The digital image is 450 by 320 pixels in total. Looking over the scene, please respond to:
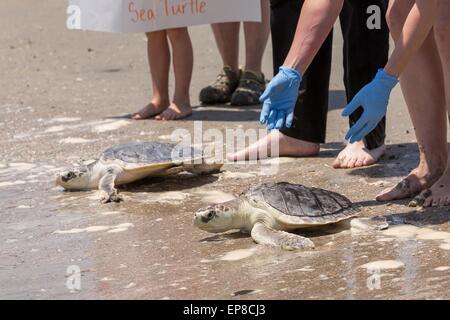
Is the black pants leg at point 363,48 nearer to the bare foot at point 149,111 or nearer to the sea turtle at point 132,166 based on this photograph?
the sea turtle at point 132,166

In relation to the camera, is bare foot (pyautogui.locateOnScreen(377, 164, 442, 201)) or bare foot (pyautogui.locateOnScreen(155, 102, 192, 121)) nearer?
bare foot (pyautogui.locateOnScreen(377, 164, 442, 201))

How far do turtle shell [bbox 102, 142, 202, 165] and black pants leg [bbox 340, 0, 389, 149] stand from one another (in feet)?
2.94

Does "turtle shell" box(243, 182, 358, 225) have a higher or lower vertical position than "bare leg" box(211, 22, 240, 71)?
lower

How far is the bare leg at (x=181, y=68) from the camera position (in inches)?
258

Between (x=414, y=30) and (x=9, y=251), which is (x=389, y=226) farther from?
(x=9, y=251)

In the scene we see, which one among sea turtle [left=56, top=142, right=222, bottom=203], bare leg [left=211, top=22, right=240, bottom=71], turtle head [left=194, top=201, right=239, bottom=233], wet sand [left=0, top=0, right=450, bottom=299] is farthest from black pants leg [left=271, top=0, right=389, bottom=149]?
bare leg [left=211, top=22, right=240, bottom=71]

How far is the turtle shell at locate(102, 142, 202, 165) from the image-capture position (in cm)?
487

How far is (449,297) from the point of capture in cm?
312

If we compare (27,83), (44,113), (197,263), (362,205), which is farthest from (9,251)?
(27,83)

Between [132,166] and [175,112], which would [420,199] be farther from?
[175,112]

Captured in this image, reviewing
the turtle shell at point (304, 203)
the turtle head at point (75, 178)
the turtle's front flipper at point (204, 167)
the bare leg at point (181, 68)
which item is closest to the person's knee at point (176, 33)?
the bare leg at point (181, 68)

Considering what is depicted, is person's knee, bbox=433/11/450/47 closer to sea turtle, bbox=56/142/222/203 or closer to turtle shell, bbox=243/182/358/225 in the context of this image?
turtle shell, bbox=243/182/358/225

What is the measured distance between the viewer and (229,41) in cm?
717
